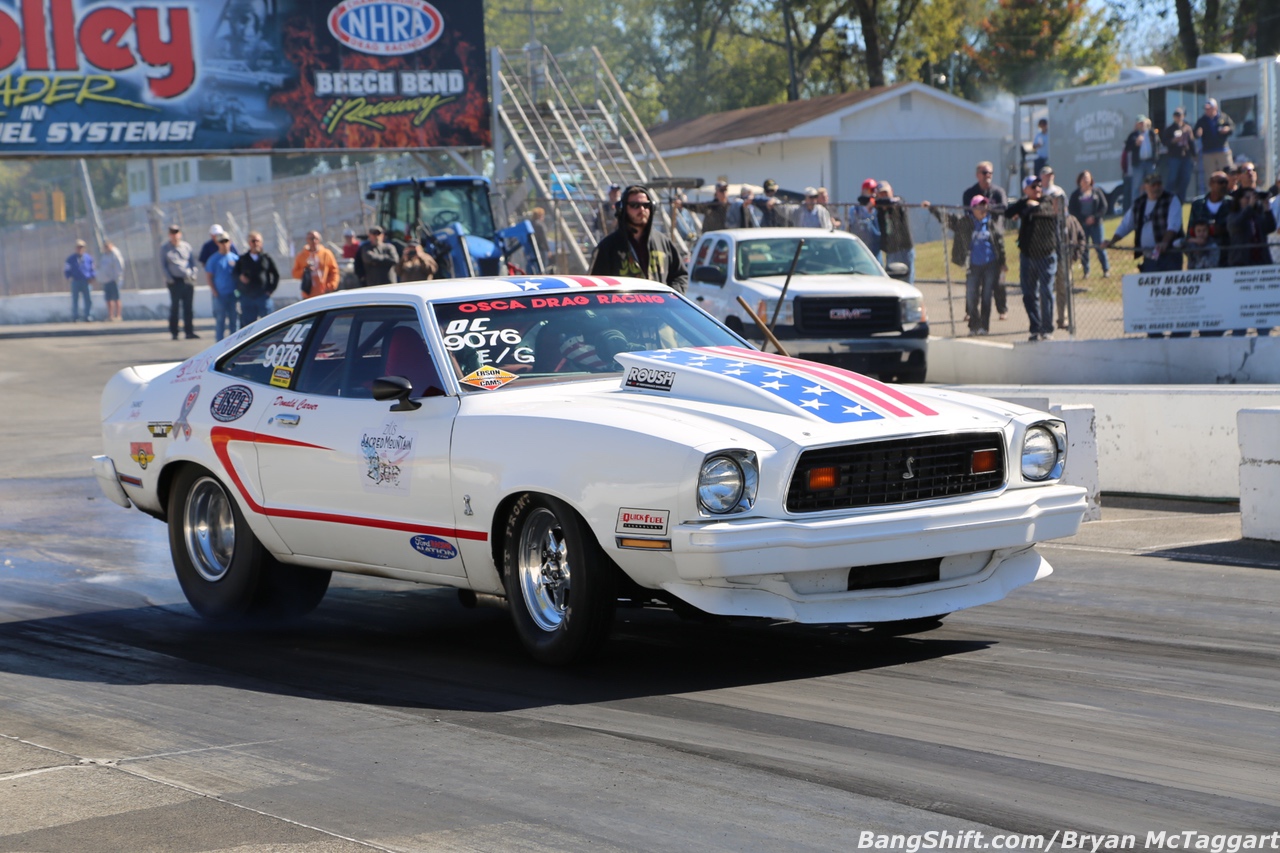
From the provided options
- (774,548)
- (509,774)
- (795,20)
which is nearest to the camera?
(509,774)

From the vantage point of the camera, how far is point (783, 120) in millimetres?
42844

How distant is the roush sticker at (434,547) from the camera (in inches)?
257

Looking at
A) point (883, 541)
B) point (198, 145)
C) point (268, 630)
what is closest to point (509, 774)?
point (883, 541)

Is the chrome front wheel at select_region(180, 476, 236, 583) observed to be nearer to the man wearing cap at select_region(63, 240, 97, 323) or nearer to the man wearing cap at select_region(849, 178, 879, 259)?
the man wearing cap at select_region(849, 178, 879, 259)

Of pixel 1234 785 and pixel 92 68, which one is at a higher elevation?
pixel 92 68

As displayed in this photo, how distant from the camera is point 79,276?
36781mm

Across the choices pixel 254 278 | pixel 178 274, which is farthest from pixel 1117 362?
pixel 178 274

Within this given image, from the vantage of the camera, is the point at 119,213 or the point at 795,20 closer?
the point at 119,213

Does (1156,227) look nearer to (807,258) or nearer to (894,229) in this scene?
(807,258)

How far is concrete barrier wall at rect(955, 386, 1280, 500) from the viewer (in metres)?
10.6

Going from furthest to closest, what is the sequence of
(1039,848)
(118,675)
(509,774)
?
(118,675) < (509,774) < (1039,848)

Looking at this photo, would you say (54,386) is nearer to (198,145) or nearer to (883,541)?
(198,145)

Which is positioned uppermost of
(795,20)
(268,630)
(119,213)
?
(795,20)

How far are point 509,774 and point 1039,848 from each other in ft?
5.22
